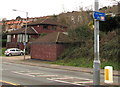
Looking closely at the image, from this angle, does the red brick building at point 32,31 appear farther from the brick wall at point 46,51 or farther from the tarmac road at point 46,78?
the tarmac road at point 46,78

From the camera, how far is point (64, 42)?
2709cm

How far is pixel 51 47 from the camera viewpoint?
2711 centimetres

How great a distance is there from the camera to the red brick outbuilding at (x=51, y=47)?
87.0 ft

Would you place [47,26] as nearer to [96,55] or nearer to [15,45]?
[15,45]

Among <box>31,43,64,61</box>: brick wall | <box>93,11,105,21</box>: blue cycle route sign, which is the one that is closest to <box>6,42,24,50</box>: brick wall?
<box>31,43,64,61</box>: brick wall

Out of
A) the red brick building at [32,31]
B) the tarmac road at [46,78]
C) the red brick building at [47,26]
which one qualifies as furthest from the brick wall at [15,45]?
the tarmac road at [46,78]

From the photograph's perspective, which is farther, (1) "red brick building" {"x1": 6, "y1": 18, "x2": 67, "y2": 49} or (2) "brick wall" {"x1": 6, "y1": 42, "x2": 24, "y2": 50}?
(1) "red brick building" {"x1": 6, "y1": 18, "x2": 67, "y2": 49}

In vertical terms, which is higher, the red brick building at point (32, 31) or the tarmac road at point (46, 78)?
the red brick building at point (32, 31)

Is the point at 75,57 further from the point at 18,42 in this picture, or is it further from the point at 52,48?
the point at 18,42

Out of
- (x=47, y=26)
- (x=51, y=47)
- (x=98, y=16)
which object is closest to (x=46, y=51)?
(x=51, y=47)

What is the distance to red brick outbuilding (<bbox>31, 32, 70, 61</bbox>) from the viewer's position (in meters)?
26.5

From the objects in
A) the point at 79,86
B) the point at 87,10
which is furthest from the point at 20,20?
the point at 79,86

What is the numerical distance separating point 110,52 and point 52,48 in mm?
9707

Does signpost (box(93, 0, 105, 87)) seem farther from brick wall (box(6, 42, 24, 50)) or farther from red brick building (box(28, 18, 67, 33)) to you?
red brick building (box(28, 18, 67, 33))
